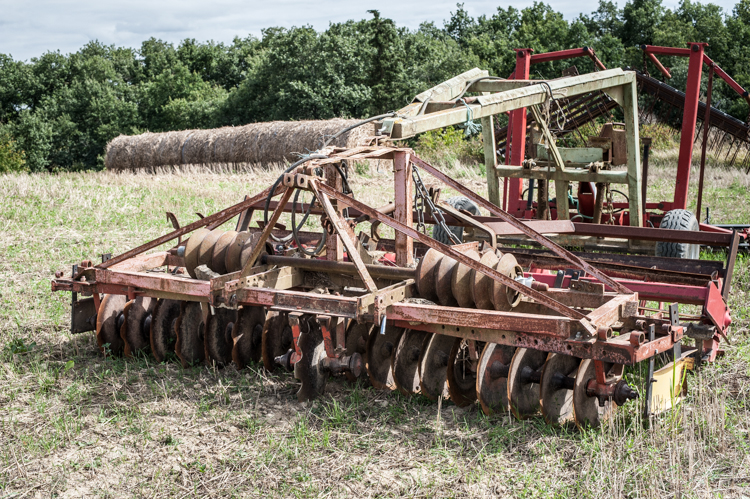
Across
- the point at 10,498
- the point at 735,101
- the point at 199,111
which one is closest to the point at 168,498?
the point at 10,498

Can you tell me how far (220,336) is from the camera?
196 inches

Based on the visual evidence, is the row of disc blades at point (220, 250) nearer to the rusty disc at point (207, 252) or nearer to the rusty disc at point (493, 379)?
the rusty disc at point (207, 252)

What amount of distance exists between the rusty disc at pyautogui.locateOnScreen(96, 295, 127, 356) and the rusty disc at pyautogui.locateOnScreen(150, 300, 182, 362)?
32 centimetres

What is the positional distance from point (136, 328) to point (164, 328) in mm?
230

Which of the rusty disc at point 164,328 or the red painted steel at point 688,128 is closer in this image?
the rusty disc at point 164,328

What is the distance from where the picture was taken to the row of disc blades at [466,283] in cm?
414

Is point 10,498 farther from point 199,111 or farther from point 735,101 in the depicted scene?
point 199,111

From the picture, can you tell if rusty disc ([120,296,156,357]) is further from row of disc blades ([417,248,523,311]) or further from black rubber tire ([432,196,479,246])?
black rubber tire ([432,196,479,246])

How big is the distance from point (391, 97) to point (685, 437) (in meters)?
27.4

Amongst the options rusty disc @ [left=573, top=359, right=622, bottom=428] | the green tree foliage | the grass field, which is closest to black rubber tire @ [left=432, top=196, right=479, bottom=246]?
the grass field

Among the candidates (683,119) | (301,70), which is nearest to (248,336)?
(683,119)

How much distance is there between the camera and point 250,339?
4.95 m

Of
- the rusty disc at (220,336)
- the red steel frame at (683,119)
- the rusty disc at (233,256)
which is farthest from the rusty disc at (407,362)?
the red steel frame at (683,119)

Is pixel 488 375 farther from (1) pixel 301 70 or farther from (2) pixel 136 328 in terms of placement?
(1) pixel 301 70
